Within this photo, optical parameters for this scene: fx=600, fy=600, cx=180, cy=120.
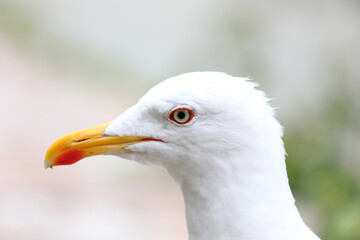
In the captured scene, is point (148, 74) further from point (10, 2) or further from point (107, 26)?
point (10, 2)

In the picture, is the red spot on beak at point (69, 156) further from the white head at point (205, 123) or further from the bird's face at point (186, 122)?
the white head at point (205, 123)

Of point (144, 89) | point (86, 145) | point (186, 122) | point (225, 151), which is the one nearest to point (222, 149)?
point (225, 151)

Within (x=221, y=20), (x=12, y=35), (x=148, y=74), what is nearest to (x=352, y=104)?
(x=221, y=20)

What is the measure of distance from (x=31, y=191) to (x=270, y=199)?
11.6 feet

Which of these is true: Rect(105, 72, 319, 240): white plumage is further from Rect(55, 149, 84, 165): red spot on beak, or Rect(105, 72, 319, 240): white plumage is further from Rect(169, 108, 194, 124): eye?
Rect(55, 149, 84, 165): red spot on beak

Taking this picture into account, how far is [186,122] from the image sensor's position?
2033mm

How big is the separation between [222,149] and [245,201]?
19 centimetres

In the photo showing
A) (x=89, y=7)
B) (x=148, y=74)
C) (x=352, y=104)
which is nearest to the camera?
(x=352, y=104)

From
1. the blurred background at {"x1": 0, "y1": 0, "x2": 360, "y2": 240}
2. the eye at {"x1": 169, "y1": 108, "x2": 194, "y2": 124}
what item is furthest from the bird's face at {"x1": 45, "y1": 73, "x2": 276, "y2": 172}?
the blurred background at {"x1": 0, "y1": 0, "x2": 360, "y2": 240}

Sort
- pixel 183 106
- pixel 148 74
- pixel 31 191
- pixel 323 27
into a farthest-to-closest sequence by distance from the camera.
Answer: pixel 148 74, pixel 323 27, pixel 31 191, pixel 183 106

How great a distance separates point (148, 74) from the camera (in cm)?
682

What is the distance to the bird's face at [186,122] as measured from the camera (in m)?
2.01

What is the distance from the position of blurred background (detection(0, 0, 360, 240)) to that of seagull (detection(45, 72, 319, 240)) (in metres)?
2.26

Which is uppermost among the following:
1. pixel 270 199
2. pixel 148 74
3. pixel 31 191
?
pixel 148 74
